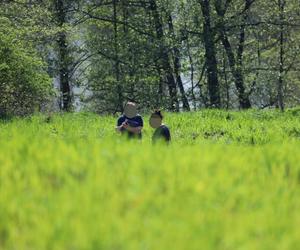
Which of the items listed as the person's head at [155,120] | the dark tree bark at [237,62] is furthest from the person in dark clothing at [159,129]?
the dark tree bark at [237,62]

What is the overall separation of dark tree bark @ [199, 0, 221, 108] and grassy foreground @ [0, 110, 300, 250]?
79.3 ft

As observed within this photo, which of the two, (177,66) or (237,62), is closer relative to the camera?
(237,62)

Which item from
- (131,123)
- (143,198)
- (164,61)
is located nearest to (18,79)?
(131,123)

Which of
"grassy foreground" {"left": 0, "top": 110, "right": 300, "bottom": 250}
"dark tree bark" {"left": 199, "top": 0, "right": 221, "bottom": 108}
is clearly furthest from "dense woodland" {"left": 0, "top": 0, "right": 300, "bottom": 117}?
"grassy foreground" {"left": 0, "top": 110, "right": 300, "bottom": 250}

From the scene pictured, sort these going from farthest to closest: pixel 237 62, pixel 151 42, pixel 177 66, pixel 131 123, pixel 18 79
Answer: pixel 177 66, pixel 237 62, pixel 151 42, pixel 18 79, pixel 131 123

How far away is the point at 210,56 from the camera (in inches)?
1209

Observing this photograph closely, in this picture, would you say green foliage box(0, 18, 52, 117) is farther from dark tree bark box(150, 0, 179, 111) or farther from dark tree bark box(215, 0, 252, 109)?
dark tree bark box(215, 0, 252, 109)

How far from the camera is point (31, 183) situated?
4.30 meters

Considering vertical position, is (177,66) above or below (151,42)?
below

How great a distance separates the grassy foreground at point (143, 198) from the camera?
3.34 metres

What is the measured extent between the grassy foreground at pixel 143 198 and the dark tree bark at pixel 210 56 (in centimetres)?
2417

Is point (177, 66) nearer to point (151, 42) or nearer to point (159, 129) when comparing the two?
point (151, 42)

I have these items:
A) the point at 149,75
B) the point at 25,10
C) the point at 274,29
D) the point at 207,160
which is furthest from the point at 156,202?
the point at 274,29

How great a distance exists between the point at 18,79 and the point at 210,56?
554 inches
